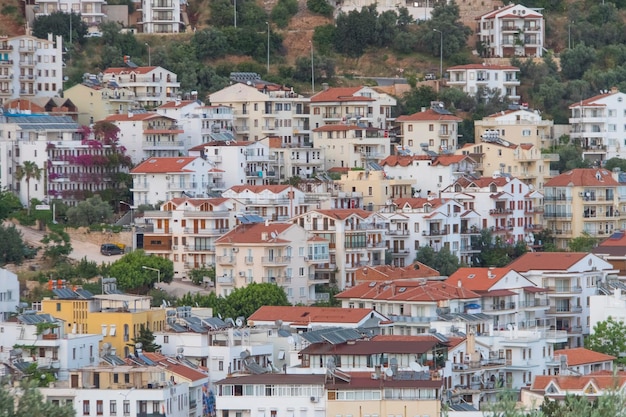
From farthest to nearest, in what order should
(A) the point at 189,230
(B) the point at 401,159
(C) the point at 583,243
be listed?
(B) the point at 401,159 → (C) the point at 583,243 → (A) the point at 189,230

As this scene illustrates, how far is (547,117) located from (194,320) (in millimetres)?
39073

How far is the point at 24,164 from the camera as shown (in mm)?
94625

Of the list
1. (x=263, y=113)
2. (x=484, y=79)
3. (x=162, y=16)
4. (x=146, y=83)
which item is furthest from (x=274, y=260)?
(x=162, y=16)

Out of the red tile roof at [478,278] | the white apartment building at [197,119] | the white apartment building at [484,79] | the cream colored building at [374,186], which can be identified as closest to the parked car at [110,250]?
the cream colored building at [374,186]

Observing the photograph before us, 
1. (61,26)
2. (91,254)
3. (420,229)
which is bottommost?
(91,254)

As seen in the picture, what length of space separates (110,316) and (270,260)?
505 inches

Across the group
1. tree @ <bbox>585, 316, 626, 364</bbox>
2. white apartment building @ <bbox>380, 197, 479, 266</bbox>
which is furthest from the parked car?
tree @ <bbox>585, 316, 626, 364</bbox>

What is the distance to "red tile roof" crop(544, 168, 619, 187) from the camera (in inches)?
3898

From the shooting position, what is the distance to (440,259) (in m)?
90.9

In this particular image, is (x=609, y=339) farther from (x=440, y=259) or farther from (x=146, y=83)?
(x=146, y=83)

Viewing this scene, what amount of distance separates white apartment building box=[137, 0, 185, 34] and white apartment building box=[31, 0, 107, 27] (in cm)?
213

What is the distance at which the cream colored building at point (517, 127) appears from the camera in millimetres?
105750

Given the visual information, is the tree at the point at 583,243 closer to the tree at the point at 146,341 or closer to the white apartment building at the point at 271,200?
the white apartment building at the point at 271,200

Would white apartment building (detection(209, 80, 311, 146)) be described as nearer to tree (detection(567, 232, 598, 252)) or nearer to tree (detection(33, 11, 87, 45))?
tree (detection(33, 11, 87, 45))
